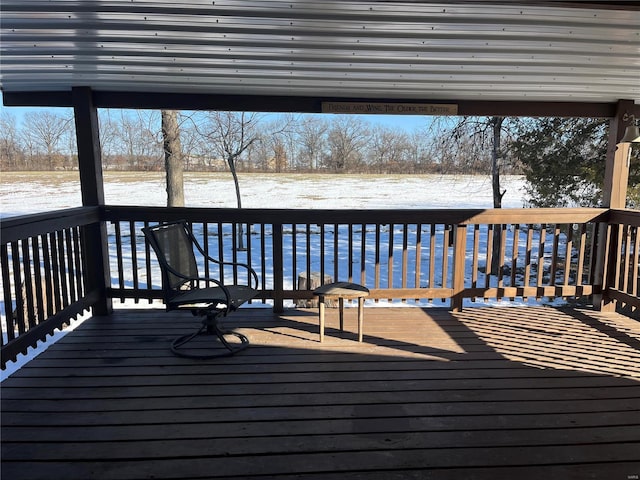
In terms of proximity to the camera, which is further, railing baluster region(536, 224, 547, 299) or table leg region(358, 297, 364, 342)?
railing baluster region(536, 224, 547, 299)

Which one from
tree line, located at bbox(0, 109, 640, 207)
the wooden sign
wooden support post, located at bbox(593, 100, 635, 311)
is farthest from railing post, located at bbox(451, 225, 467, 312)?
tree line, located at bbox(0, 109, 640, 207)

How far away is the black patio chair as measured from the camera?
280 cm

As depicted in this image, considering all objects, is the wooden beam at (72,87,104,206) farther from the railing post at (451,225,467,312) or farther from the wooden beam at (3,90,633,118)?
the railing post at (451,225,467,312)

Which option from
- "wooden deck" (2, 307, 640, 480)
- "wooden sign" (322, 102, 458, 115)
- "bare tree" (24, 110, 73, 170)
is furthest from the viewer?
"bare tree" (24, 110, 73, 170)

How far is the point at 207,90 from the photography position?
3432 millimetres

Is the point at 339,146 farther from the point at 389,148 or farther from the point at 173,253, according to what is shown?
the point at 173,253

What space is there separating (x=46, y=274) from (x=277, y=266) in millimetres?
1790

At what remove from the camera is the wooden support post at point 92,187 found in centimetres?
340

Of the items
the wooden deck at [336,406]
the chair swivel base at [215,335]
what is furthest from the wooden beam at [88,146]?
the chair swivel base at [215,335]

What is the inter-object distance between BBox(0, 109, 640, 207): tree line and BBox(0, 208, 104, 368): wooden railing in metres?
4.74

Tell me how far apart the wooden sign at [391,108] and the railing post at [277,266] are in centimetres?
116

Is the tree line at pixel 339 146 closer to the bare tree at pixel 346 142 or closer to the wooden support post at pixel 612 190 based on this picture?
the bare tree at pixel 346 142

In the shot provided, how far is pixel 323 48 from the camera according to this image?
262cm

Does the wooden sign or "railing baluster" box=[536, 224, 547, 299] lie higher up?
the wooden sign
